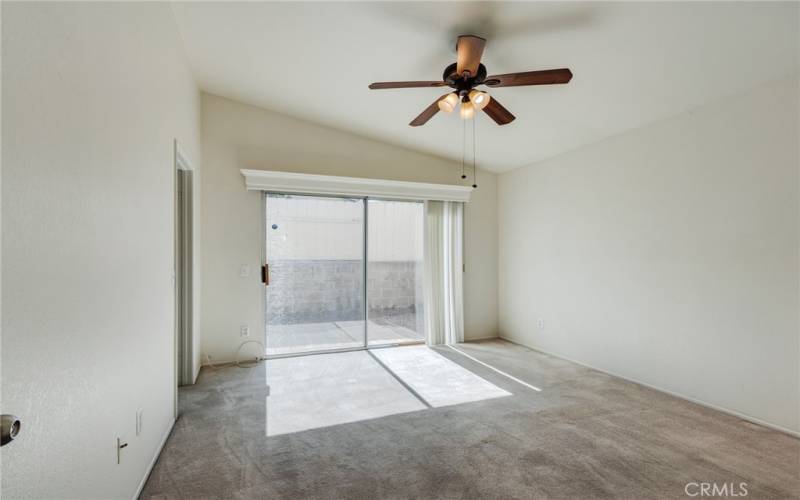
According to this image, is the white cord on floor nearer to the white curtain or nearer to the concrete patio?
the concrete patio

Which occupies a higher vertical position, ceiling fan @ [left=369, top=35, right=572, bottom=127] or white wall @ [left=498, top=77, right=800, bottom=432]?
ceiling fan @ [left=369, top=35, right=572, bottom=127]

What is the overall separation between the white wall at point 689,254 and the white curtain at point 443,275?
44.7 inches

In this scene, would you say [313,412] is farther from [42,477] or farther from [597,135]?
[597,135]

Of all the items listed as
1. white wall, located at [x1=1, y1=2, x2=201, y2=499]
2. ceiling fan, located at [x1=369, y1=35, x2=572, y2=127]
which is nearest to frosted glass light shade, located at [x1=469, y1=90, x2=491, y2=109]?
ceiling fan, located at [x1=369, y1=35, x2=572, y2=127]

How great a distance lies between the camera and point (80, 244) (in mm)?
1285

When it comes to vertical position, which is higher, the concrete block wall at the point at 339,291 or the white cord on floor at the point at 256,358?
the concrete block wall at the point at 339,291

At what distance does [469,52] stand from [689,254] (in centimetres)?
251

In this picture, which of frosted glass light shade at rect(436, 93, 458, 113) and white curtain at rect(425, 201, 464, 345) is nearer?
frosted glass light shade at rect(436, 93, 458, 113)

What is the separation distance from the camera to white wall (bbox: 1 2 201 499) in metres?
0.95

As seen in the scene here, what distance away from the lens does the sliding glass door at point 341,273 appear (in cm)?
441

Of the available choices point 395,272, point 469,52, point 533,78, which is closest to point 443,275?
point 395,272

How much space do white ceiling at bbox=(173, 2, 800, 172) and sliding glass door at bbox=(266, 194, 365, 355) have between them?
1.30 metres

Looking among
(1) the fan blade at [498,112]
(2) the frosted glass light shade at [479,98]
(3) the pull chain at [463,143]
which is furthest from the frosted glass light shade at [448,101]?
(3) the pull chain at [463,143]

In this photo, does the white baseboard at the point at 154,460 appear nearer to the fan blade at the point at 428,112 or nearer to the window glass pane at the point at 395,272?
the window glass pane at the point at 395,272
